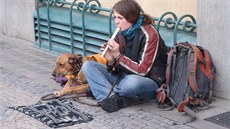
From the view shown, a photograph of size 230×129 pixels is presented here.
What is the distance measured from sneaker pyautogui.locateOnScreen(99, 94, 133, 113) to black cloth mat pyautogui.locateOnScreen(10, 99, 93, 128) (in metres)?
0.19

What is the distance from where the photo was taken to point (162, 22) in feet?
20.6

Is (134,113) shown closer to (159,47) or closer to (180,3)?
(159,47)

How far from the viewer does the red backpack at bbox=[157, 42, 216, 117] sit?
5117mm

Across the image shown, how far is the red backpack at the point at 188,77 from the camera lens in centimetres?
512

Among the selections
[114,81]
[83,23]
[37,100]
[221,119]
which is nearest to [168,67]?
[114,81]

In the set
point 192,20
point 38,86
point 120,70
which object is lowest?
point 38,86

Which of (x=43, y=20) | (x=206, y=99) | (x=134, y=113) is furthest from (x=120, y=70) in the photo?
(x=43, y=20)

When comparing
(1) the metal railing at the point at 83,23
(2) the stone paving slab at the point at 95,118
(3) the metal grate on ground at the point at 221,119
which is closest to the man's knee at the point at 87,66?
(2) the stone paving slab at the point at 95,118

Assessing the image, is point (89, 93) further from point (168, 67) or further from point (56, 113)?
point (168, 67)

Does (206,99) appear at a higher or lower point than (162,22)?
lower

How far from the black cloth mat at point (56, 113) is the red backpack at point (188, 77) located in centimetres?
83

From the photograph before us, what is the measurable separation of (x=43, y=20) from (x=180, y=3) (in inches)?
105

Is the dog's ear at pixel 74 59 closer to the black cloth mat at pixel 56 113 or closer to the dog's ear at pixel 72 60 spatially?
the dog's ear at pixel 72 60

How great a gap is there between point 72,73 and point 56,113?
107 centimetres
